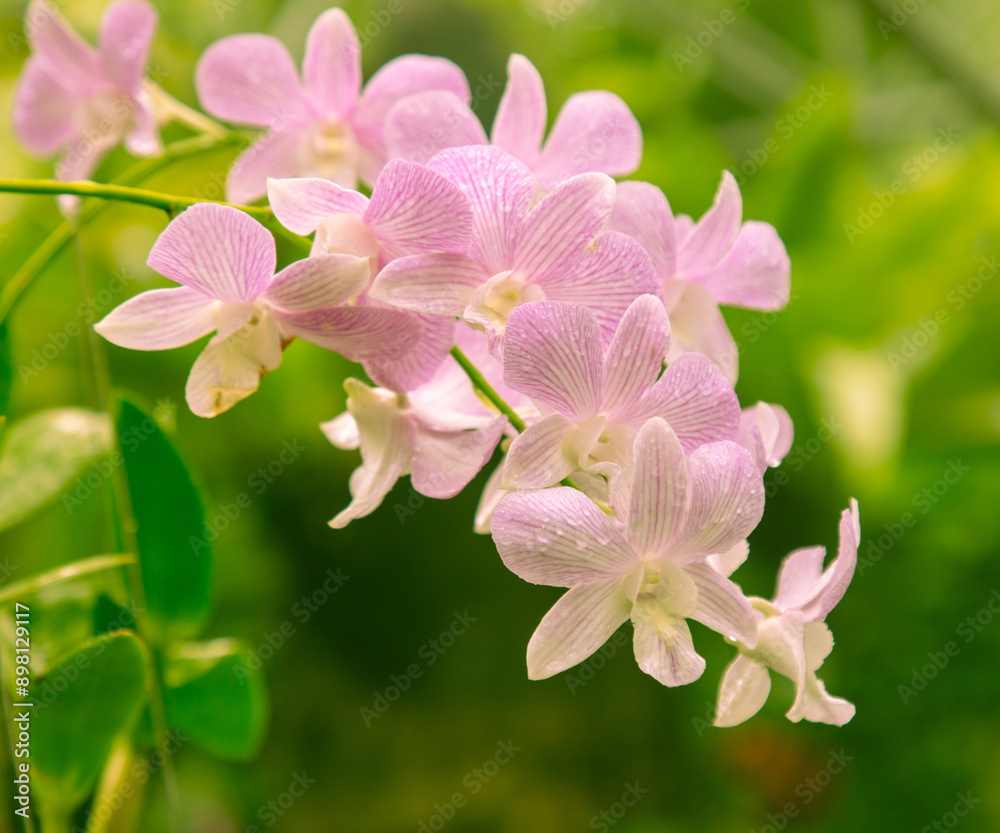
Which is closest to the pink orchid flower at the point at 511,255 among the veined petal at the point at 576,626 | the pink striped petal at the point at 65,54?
the veined petal at the point at 576,626

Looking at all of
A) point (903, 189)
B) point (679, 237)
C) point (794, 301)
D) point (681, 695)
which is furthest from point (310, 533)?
point (903, 189)

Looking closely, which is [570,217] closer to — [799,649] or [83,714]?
[799,649]

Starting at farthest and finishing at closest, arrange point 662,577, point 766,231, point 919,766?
point 919,766, point 766,231, point 662,577

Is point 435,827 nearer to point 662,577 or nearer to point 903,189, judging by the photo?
point 662,577

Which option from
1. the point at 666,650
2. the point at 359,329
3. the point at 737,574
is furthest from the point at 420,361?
the point at 737,574

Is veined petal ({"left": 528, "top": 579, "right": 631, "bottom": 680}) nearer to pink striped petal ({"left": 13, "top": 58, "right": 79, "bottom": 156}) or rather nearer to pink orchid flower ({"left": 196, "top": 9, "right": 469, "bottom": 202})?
pink orchid flower ({"left": 196, "top": 9, "right": 469, "bottom": 202})

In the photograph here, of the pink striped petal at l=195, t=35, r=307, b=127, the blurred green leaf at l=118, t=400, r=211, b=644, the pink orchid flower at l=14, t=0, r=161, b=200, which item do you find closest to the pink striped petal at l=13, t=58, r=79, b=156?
the pink orchid flower at l=14, t=0, r=161, b=200
